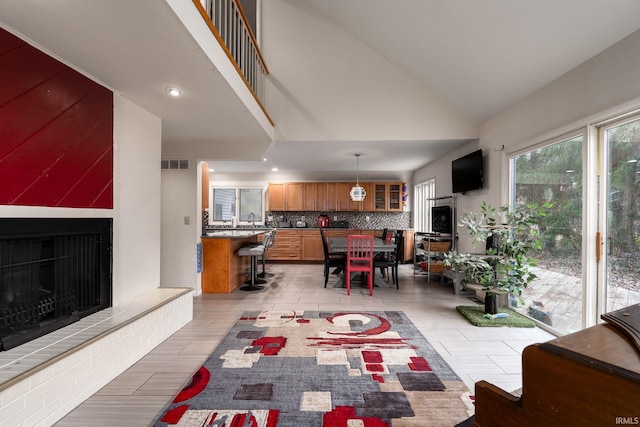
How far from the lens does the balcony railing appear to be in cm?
258

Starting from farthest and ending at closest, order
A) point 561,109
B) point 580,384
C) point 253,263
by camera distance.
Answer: point 253,263
point 561,109
point 580,384

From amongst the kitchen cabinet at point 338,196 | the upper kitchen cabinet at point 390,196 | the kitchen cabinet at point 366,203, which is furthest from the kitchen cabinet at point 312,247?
the upper kitchen cabinet at point 390,196

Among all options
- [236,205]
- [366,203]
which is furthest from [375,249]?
[236,205]

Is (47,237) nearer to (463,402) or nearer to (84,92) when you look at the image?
(84,92)

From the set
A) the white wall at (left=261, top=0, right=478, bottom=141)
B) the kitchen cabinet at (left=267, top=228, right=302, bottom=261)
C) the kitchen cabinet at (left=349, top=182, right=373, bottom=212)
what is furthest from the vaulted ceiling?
the kitchen cabinet at (left=267, top=228, right=302, bottom=261)

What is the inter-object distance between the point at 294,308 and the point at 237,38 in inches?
127

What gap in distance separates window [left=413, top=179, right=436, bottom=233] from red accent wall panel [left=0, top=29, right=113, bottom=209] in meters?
5.71

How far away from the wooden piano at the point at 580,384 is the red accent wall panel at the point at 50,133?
2574mm

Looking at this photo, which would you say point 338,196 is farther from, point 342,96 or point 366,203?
point 342,96

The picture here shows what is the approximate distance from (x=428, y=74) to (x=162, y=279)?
4828 millimetres

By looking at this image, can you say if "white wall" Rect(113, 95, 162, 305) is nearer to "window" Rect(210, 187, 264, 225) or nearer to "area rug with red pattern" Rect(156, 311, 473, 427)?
"area rug with red pattern" Rect(156, 311, 473, 427)

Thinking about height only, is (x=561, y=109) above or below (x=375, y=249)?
above

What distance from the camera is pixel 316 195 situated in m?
7.98

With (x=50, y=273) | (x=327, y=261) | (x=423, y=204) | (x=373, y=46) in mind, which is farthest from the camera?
(x=423, y=204)
